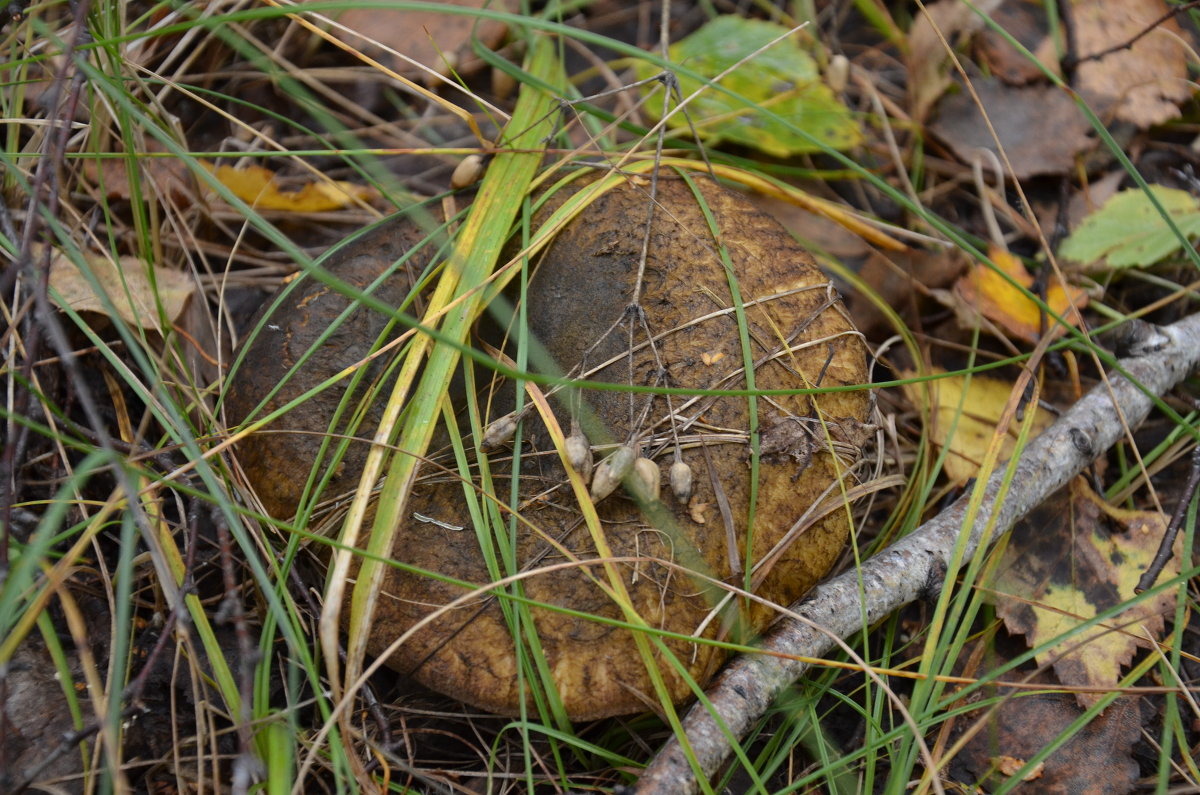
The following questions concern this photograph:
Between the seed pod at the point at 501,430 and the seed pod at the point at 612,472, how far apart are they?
20 centimetres

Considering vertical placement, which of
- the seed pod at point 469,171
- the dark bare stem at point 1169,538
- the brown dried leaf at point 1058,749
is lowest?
the brown dried leaf at point 1058,749

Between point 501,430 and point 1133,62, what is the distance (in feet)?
7.51

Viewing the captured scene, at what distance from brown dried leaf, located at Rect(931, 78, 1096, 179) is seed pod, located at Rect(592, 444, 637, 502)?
1698 mm

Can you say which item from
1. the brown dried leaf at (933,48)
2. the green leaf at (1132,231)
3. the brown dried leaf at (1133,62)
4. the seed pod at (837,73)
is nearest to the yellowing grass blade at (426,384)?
the seed pod at (837,73)

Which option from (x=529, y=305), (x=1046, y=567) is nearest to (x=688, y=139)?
(x=529, y=305)

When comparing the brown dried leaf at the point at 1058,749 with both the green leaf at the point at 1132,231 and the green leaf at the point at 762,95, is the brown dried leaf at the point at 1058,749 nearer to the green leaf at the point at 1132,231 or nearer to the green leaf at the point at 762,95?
the green leaf at the point at 1132,231

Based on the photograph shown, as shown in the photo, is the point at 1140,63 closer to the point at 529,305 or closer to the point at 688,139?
the point at 688,139

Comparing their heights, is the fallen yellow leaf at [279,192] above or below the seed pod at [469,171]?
below

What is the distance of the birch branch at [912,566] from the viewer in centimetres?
141

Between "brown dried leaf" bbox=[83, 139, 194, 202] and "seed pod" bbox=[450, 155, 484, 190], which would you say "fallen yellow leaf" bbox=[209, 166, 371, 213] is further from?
"seed pod" bbox=[450, 155, 484, 190]

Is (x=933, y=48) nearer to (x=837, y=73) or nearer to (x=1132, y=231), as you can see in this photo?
(x=837, y=73)

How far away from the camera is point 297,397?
1.62m

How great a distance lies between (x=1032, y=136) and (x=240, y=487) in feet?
7.78

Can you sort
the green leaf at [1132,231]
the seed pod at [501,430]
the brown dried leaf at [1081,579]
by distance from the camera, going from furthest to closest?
the green leaf at [1132,231]
the brown dried leaf at [1081,579]
the seed pod at [501,430]
